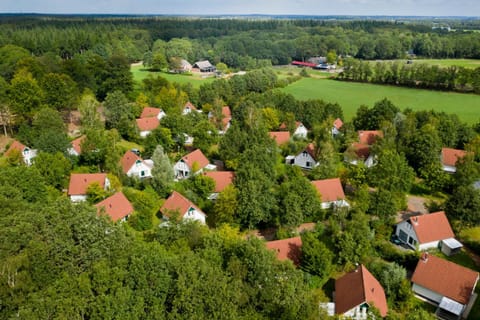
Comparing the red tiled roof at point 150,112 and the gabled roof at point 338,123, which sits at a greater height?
the gabled roof at point 338,123

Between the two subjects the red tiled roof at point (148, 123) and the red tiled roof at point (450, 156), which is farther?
the red tiled roof at point (148, 123)

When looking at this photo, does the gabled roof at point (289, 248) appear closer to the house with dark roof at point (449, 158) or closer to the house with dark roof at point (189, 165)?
the house with dark roof at point (189, 165)

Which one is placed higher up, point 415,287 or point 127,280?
point 127,280

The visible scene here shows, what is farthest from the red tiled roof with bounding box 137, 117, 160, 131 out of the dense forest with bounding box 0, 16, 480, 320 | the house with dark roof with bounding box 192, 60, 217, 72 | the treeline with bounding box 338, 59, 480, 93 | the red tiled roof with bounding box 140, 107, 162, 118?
the house with dark roof with bounding box 192, 60, 217, 72

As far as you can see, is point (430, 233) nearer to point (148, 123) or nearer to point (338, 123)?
point (338, 123)

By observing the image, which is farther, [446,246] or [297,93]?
[297,93]

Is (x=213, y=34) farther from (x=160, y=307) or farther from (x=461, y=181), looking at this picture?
(x=160, y=307)

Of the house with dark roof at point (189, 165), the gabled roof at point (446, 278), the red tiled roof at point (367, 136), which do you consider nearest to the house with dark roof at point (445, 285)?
the gabled roof at point (446, 278)

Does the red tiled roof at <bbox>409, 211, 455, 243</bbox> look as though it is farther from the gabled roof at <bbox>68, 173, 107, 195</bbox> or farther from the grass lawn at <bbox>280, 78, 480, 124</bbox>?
the grass lawn at <bbox>280, 78, 480, 124</bbox>

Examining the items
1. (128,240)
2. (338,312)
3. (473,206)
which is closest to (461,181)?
(473,206)
